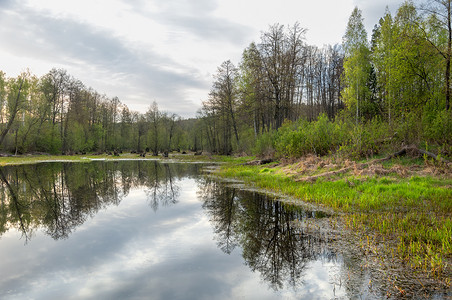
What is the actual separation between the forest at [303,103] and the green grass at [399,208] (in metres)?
3.75

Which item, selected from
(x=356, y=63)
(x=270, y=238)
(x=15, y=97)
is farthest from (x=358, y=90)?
(x=15, y=97)

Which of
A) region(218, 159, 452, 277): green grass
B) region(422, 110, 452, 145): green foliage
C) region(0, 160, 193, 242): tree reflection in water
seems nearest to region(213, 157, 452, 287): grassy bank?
region(218, 159, 452, 277): green grass

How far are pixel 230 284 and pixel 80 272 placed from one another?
2.48 meters

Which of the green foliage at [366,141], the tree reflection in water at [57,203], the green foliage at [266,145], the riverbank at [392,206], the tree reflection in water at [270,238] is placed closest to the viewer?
the riverbank at [392,206]

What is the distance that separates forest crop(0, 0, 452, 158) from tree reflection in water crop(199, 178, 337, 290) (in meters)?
8.23

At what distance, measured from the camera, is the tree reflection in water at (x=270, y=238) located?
4.29 meters

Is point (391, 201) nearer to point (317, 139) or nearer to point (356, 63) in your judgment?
point (317, 139)

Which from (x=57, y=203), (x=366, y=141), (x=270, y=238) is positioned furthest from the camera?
Result: (x=366, y=141)

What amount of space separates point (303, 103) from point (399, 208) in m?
41.8

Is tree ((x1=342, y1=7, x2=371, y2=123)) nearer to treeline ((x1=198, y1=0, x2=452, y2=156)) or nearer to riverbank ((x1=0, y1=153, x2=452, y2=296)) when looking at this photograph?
treeline ((x1=198, y1=0, x2=452, y2=156))

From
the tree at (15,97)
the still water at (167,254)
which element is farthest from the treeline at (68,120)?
the still water at (167,254)

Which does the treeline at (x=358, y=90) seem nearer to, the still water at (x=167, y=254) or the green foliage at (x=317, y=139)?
the green foliage at (x=317, y=139)

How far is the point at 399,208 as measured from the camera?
24.8 feet

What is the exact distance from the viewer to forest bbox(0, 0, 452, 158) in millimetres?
15477
